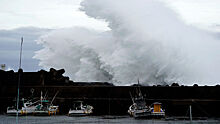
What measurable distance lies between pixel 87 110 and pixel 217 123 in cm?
1147

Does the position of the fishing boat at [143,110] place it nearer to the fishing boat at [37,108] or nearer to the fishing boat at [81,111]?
the fishing boat at [81,111]

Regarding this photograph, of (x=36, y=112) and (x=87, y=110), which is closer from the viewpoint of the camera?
(x=87, y=110)

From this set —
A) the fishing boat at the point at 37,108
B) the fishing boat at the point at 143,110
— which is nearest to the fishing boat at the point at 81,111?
the fishing boat at the point at 37,108

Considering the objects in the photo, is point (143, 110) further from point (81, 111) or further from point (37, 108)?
point (37, 108)

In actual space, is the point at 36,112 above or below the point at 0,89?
below

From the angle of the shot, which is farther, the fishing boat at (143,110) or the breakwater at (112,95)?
the breakwater at (112,95)

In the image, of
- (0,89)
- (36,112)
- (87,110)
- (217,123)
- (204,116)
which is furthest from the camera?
(0,89)

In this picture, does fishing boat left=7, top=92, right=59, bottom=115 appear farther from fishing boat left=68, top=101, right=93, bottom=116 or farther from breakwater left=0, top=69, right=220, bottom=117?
fishing boat left=68, top=101, right=93, bottom=116

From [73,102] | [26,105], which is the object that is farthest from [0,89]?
[73,102]

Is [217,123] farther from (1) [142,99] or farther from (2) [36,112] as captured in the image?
(2) [36,112]

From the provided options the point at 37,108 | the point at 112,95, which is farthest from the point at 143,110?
the point at 37,108

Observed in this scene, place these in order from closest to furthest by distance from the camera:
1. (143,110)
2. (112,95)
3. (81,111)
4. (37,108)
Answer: (143,110) < (81,111) < (112,95) < (37,108)

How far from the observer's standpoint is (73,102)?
99.1ft

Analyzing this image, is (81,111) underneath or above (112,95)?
underneath
